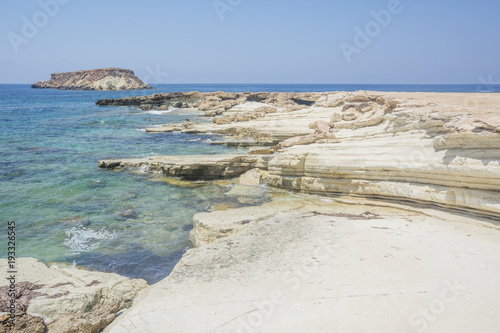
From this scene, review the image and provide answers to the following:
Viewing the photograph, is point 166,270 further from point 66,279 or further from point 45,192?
point 45,192

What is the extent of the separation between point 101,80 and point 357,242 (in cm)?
14429

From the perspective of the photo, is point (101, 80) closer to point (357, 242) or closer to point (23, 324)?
point (23, 324)

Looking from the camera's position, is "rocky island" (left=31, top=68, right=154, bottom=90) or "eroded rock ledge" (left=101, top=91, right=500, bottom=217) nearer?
"eroded rock ledge" (left=101, top=91, right=500, bottom=217)

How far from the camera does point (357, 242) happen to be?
266 inches

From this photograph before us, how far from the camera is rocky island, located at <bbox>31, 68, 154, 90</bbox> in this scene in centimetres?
13138

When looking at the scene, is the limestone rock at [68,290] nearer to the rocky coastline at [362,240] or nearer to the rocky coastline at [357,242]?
the rocky coastline at [357,242]

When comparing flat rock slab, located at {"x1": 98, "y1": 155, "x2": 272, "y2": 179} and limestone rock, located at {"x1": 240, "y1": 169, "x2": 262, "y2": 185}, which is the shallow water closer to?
flat rock slab, located at {"x1": 98, "y1": 155, "x2": 272, "y2": 179}

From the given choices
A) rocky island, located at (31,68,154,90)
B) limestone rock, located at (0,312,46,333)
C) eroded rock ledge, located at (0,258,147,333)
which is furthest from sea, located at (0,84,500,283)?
rocky island, located at (31,68,154,90)

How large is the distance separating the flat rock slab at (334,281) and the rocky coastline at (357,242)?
2 cm

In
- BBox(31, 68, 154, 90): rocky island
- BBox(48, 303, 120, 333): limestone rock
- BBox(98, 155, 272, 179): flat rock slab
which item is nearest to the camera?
BBox(48, 303, 120, 333): limestone rock

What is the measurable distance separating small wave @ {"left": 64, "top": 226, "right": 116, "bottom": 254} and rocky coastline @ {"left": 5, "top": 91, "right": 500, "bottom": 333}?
8.35 ft

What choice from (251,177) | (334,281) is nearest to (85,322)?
(334,281)

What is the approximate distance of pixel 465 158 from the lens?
770cm

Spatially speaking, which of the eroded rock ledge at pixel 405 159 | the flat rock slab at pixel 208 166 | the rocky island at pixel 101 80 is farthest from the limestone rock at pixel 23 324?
the rocky island at pixel 101 80
